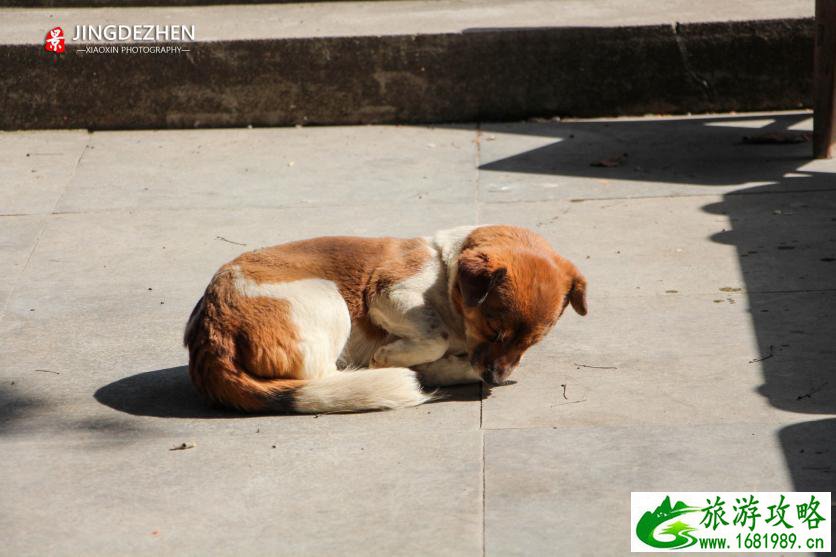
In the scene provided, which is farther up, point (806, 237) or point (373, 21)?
point (373, 21)

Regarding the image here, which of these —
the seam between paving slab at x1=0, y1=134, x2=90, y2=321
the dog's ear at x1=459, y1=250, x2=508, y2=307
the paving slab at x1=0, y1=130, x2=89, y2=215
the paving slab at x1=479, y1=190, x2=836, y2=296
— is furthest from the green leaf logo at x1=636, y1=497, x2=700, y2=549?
the paving slab at x1=0, y1=130, x2=89, y2=215

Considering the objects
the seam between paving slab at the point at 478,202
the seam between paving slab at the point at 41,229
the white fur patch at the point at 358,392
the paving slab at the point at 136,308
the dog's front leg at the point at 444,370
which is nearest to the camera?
the white fur patch at the point at 358,392

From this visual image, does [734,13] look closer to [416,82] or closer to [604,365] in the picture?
[416,82]

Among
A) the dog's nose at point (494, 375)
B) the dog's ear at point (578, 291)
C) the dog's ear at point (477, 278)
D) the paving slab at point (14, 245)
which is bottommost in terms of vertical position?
the paving slab at point (14, 245)

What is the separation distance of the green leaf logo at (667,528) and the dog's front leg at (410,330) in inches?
56.7

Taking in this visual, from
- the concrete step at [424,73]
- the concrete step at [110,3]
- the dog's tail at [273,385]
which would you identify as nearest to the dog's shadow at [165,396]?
the dog's tail at [273,385]

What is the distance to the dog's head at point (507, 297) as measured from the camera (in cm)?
477

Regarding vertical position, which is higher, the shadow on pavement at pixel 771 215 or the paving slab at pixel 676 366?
the shadow on pavement at pixel 771 215

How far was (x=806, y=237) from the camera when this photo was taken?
709 cm

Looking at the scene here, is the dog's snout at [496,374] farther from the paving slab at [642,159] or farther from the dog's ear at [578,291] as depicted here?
the paving slab at [642,159]

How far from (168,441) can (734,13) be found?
727 centimetres

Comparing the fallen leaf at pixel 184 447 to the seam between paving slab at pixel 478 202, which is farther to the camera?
the seam between paving slab at pixel 478 202

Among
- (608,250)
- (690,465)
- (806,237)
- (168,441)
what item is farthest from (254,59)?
(690,465)

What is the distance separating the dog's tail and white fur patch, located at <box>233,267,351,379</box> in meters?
0.10
